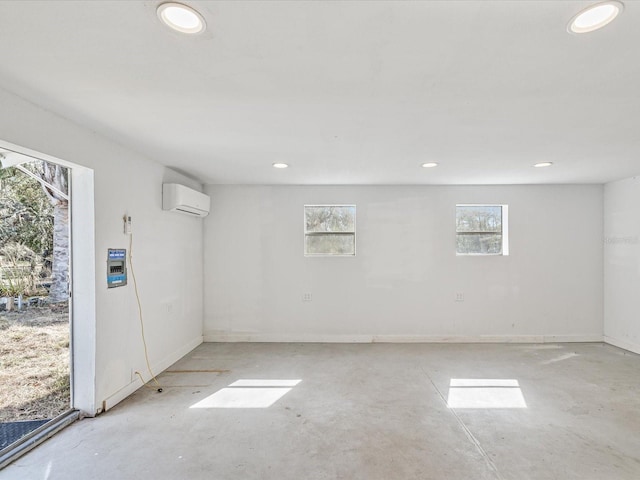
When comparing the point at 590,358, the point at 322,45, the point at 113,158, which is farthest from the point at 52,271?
the point at 590,358

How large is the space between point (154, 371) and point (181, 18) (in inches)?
133

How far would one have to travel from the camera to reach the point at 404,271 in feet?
15.5

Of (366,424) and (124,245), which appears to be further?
(124,245)

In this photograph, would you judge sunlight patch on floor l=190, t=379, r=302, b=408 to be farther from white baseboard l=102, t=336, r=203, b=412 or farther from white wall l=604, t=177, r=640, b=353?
white wall l=604, t=177, r=640, b=353

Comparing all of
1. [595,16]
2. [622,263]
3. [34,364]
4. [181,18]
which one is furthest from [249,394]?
[622,263]

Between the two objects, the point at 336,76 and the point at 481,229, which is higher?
the point at 336,76

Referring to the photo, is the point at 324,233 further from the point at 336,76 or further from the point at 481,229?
the point at 336,76

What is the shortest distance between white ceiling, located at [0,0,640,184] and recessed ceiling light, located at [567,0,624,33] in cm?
5

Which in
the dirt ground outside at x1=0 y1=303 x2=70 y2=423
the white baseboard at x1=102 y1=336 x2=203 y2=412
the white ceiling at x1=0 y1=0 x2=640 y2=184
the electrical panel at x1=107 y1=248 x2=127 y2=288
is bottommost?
the white baseboard at x1=102 y1=336 x2=203 y2=412

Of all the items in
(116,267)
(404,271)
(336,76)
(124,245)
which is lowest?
(404,271)

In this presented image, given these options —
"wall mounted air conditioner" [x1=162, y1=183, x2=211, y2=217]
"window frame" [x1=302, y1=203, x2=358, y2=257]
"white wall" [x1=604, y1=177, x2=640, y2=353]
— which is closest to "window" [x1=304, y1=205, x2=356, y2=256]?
"window frame" [x1=302, y1=203, x2=358, y2=257]

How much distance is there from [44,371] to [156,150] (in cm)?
242

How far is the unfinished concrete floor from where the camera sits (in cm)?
201

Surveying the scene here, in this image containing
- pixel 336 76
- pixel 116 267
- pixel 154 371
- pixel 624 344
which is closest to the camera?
pixel 336 76
